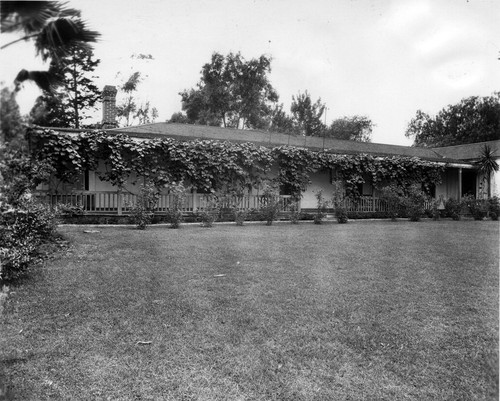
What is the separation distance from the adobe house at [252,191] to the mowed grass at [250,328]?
6100 millimetres

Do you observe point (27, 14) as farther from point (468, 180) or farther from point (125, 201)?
point (468, 180)

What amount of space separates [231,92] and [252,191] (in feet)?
78.9

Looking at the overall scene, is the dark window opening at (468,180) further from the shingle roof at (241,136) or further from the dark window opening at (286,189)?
the dark window opening at (286,189)

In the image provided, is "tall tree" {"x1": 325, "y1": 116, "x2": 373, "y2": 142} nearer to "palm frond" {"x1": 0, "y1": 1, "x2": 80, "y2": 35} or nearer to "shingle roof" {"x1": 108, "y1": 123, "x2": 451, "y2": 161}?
"shingle roof" {"x1": 108, "y1": 123, "x2": 451, "y2": 161}

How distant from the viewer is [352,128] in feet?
170

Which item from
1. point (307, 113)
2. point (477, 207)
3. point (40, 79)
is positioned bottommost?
point (477, 207)

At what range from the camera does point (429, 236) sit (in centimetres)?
1148

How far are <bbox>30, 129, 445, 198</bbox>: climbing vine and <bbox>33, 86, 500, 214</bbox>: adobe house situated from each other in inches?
20.0

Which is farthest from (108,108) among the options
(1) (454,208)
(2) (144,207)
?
(1) (454,208)

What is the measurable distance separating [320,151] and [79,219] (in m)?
10.7

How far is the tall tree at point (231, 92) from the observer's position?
37.8 metres

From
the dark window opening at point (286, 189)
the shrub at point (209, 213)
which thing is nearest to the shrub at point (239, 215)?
the shrub at point (209, 213)

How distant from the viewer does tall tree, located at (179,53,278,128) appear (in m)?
37.8

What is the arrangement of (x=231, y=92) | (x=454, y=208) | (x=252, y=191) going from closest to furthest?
(x=252, y=191), (x=454, y=208), (x=231, y=92)
